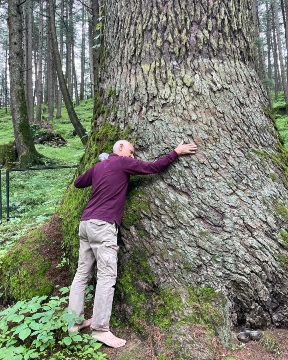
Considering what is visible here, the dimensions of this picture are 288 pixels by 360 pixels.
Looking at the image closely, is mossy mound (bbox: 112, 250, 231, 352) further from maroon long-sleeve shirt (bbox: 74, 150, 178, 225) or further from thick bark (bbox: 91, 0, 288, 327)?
maroon long-sleeve shirt (bbox: 74, 150, 178, 225)

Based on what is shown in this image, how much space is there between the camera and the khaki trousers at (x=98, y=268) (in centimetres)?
310

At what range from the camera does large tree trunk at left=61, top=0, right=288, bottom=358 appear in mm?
3115

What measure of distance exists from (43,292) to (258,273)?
2241 millimetres

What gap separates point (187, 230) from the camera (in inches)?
127

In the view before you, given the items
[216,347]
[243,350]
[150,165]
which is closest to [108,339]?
[216,347]

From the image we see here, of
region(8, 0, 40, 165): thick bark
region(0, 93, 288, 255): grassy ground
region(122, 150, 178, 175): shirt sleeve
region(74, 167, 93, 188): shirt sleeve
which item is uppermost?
region(8, 0, 40, 165): thick bark

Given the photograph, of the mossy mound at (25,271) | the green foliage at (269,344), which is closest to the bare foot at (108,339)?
the mossy mound at (25,271)

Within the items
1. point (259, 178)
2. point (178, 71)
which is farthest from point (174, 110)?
point (259, 178)

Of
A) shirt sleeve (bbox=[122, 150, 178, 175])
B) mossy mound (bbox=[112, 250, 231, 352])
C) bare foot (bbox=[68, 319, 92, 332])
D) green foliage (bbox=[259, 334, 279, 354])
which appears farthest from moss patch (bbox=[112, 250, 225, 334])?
shirt sleeve (bbox=[122, 150, 178, 175])

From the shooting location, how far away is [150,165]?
3.37 metres

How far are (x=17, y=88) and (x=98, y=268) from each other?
11.4m

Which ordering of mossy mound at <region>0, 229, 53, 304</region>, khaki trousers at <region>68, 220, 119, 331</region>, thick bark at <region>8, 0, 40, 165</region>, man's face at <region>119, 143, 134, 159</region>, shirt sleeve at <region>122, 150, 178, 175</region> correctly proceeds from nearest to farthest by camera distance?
1. khaki trousers at <region>68, 220, 119, 331</region>
2. shirt sleeve at <region>122, 150, 178, 175</region>
3. man's face at <region>119, 143, 134, 159</region>
4. mossy mound at <region>0, 229, 53, 304</region>
5. thick bark at <region>8, 0, 40, 165</region>

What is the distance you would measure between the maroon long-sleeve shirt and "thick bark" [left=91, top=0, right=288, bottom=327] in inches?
5.7

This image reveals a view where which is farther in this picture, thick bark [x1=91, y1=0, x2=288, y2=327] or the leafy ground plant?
thick bark [x1=91, y1=0, x2=288, y2=327]
